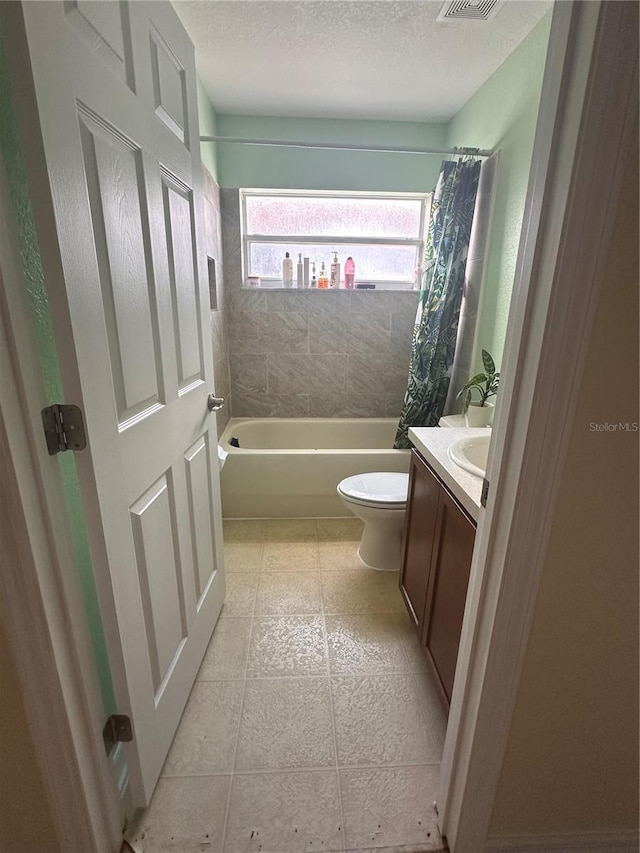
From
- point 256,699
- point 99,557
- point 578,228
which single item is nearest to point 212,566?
point 256,699

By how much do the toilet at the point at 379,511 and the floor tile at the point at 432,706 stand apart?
0.61 meters

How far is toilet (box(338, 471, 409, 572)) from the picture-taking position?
5.87 feet

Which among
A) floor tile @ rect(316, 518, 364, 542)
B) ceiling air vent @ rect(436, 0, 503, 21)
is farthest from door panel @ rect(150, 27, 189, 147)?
floor tile @ rect(316, 518, 364, 542)

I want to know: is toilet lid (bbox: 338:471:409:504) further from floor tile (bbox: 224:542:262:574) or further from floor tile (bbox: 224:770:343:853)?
floor tile (bbox: 224:770:343:853)

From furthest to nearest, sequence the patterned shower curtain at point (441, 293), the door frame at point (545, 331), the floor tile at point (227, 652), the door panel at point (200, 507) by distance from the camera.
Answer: the patterned shower curtain at point (441, 293) → the floor tile at point (227, 652) → the door panel at point (200, 507) → the door frame at point (545, 331)

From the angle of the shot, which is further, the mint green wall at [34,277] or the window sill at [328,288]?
the window sill at [328,288]

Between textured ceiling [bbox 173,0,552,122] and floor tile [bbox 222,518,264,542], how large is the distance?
2.44 m

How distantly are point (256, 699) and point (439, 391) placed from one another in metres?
1.91

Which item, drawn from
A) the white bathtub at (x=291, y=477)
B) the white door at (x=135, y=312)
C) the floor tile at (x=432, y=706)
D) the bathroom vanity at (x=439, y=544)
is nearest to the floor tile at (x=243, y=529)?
the white bathtub at (x=291, y=477)

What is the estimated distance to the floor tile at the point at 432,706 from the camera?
4.02 feet

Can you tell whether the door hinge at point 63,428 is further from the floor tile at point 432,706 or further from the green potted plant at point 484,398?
the green potted plant at point 484,398

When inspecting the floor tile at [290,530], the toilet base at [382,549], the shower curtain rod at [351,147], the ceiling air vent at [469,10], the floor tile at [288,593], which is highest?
the ceiling air vent at [469,10]

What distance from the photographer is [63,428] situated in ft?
2.25

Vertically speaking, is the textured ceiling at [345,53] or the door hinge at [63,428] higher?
the textured ceiling at [345,53]
